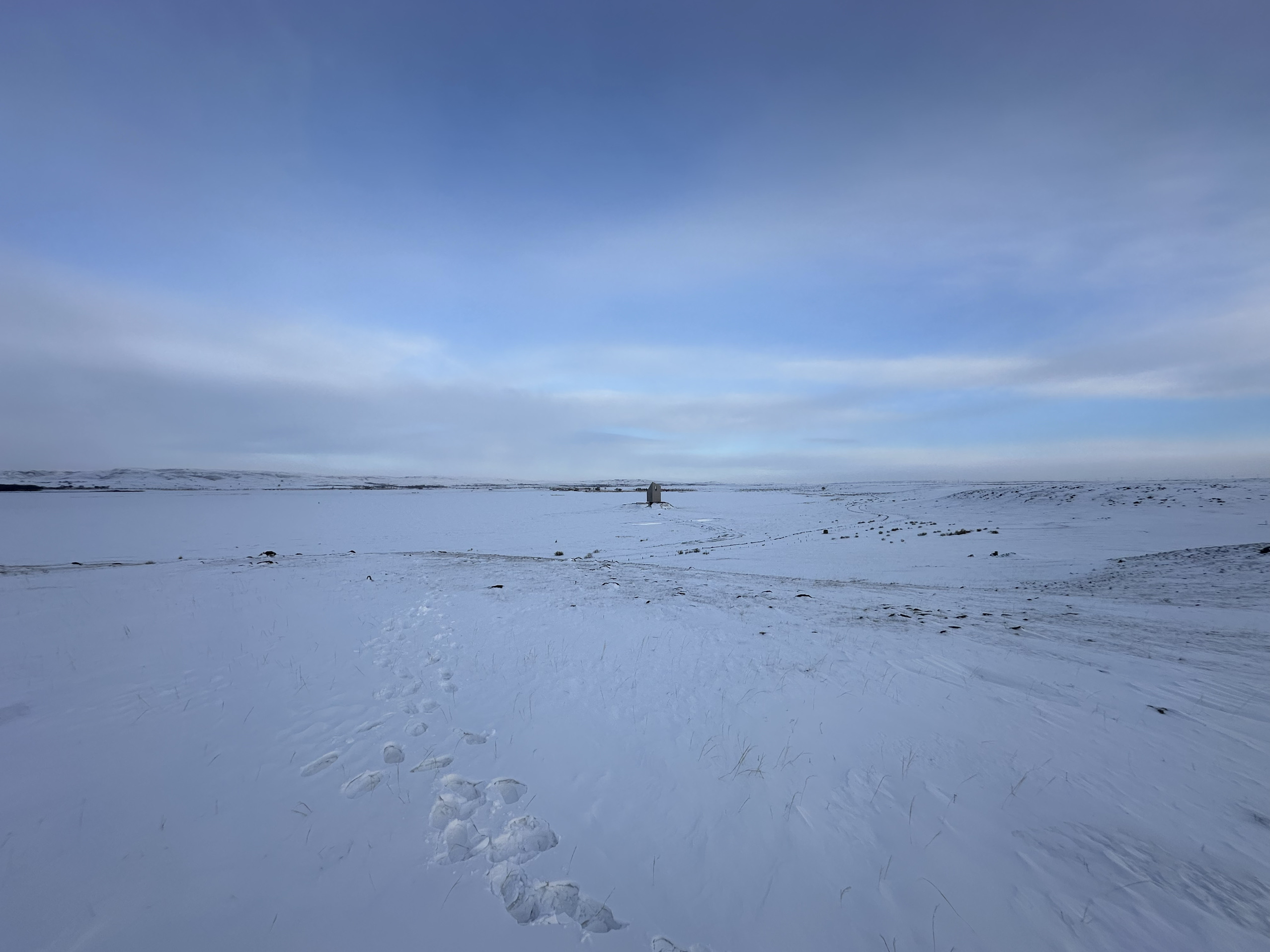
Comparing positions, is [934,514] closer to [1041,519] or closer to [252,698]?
[1041,519]

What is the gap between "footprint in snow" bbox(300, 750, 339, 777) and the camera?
3.97 m

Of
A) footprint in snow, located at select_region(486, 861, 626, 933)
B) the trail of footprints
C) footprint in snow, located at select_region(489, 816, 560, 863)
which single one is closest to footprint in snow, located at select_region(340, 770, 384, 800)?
the trail of footprints

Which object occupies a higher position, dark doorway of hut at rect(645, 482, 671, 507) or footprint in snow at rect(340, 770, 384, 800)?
dark doorway of hut at rect(645, 482, 671, 507)

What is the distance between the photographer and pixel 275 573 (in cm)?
1216

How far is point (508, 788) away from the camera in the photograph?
151 inches

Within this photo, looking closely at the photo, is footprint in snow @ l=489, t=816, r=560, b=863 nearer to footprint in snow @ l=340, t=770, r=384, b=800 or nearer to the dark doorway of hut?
footprint in snow @ l=340, t=770, r=384, b=800

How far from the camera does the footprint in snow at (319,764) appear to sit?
397 cm

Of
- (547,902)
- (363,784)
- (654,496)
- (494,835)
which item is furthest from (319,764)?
(654,496)

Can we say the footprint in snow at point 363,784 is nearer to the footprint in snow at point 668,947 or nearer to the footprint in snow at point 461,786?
the footprint in snow at point 461,786

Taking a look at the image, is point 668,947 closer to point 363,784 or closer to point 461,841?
point 461,841

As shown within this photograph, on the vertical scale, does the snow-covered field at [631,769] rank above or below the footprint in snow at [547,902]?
above

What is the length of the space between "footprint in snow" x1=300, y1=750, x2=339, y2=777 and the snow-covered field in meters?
0.02

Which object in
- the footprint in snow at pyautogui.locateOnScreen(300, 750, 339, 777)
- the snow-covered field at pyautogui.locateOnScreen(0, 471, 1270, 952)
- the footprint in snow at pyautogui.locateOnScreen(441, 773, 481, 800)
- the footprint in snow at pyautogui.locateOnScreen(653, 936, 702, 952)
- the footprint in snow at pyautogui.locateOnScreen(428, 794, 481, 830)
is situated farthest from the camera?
the footprint in snow at pyautogui.locateOnScreen(300, 750, 339, 777)

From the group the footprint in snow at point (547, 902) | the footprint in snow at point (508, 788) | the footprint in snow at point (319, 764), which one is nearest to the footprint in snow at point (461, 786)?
the footprint in snow at point (508, 788)
